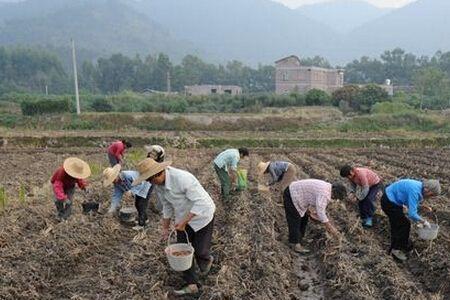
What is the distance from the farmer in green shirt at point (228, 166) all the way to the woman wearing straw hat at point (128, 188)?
2122 millimetres

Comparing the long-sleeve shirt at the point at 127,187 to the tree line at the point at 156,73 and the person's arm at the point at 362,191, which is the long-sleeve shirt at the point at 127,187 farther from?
the tree line at the point at 156,73

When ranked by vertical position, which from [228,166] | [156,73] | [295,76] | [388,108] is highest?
[156,73]

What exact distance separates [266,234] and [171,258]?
8.87ft

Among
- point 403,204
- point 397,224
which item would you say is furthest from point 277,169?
point 403,204

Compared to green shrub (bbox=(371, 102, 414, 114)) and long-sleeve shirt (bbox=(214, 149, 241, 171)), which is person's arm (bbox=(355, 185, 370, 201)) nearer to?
long-sleeve shirt (bbox=(214, 149, 241, 171))

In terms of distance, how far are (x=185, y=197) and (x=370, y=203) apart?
161 inches

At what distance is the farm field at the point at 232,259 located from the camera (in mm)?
5887

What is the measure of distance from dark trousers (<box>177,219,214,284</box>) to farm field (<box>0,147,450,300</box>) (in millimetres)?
202

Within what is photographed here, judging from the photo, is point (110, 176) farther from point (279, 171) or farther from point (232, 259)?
point (279, 171)

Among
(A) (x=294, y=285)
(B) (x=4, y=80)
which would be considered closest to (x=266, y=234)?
(A) (x=294, y=285)

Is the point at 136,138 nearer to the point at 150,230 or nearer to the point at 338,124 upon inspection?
the point at 338,124

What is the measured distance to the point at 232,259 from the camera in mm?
6629

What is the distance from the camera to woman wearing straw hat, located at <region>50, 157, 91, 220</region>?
27.1 feet

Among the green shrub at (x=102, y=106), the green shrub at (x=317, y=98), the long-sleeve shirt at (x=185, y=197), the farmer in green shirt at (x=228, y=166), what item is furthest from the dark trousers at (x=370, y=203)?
the green shrub at (x=102, y=106)
